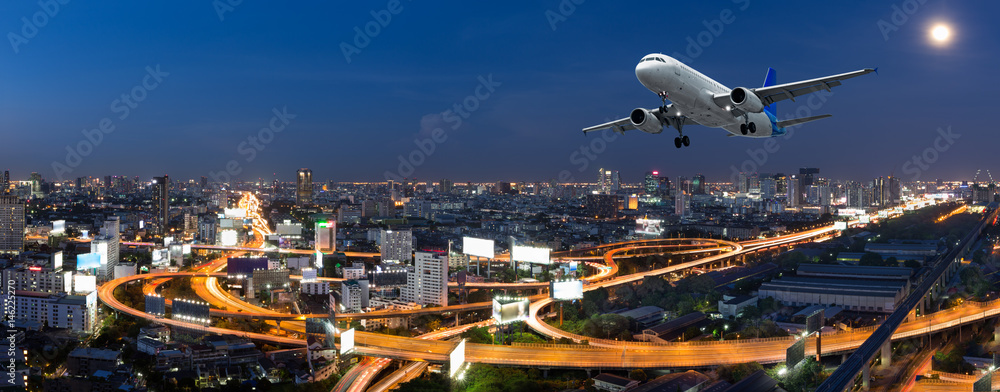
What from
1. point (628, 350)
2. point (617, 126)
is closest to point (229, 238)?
point (628, 350)

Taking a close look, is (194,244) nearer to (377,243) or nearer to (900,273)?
(377,243)

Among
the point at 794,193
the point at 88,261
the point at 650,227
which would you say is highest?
the point at 794,193

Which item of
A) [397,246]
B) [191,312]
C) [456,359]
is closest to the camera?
[456,359]

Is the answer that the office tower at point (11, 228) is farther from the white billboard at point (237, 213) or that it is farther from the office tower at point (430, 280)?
the office tower at point (430, 280)

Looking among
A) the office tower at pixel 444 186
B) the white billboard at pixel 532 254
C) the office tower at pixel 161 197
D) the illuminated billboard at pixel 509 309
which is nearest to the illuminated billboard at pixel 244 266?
the white billboard at pixel 532 254

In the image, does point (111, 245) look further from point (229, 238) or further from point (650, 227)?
point (650, 227)

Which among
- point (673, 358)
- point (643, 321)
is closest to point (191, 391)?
point (673, 358)
